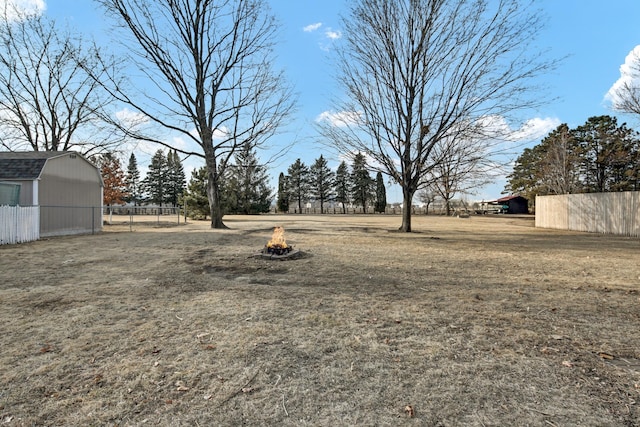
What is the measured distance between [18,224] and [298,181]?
4789 centimetres

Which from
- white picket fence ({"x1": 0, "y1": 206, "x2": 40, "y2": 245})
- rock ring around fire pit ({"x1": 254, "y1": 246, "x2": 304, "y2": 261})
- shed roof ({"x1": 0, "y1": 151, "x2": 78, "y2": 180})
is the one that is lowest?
rock ring around fire pit ({"x1": 254, "y1": 246, "x2": 304, "y2": 261})

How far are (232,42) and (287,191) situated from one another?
128ft

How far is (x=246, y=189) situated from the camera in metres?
45.4

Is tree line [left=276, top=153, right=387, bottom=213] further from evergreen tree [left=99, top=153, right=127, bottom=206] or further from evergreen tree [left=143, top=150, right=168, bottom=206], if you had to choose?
evergreen tree [left=99, top=153, right=127, bottom=206]

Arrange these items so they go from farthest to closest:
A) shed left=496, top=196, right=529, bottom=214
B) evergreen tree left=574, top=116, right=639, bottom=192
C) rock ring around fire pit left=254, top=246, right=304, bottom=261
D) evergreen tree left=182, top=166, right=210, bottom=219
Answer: shed left=496, top=196, right=529, bottom=214, evergreen tree left=574, top=116, right=639, bottom=192, evergreen tree left=182, top=166, right=210, bottom=219, rock ring around fire pit left=254, top=246, right=304, bottom=261

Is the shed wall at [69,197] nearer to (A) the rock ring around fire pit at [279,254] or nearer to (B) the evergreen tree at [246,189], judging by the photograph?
(A) the rock ring around fire pit at [279,254]

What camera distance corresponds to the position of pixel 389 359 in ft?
8.97

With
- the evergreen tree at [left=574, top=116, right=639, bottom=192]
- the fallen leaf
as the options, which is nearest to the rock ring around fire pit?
the fallen leaf

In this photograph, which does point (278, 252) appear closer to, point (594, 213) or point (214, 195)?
point (214, 195)

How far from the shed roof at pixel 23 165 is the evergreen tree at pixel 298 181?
4382 centimetres

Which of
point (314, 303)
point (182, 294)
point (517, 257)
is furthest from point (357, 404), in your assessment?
point (517, 257)

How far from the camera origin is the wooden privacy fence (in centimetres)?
1441

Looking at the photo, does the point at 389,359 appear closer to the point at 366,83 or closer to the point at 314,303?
the point at 314,303

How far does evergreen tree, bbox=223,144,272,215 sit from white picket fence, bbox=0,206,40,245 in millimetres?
26540
